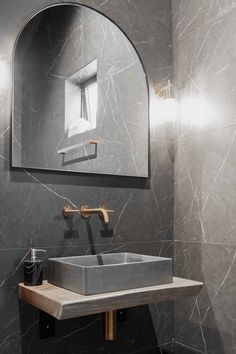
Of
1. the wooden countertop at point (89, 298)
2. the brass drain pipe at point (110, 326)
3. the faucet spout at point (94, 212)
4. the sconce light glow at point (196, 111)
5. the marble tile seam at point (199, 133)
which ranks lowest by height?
the brass drain pipe at point (110, 326)

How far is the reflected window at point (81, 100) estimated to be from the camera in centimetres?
190

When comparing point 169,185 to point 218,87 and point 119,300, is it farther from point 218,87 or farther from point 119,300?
point 119,300

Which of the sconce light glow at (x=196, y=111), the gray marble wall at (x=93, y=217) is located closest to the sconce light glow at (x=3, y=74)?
the gray marble wall at (x=93, y=217)

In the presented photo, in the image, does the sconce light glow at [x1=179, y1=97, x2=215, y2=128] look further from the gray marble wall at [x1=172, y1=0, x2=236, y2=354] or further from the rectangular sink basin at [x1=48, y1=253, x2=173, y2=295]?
the rectangular sink basin at [x1=48, y1=253, x2=173, y2=295]

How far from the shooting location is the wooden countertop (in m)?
1.40

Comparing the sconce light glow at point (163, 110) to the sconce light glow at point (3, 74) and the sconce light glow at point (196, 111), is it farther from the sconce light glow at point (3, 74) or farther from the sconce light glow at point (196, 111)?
the sconce light glow at point (3, 74)

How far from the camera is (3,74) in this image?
1718 millimetres

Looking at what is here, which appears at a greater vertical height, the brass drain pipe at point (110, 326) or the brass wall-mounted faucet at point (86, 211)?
the brass wall-mounted faucet at point (86, 211)

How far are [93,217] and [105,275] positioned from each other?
462mm

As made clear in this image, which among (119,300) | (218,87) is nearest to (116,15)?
(218,87)

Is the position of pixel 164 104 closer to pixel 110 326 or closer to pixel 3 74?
pixel 3 74

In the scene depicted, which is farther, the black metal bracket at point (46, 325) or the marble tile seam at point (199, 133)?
the marble tile seam at point (199, 133)

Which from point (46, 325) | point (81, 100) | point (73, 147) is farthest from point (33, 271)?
point (81, 100)

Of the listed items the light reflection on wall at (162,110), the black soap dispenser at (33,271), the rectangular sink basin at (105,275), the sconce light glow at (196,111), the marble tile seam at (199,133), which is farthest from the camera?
the light reflection on wall at (162,110)
